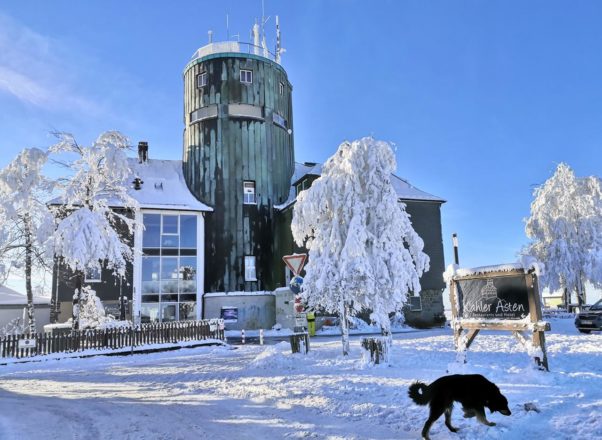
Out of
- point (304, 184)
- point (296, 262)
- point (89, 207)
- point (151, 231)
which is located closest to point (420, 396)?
point (296, 262)

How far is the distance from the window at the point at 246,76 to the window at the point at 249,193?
7.34 m

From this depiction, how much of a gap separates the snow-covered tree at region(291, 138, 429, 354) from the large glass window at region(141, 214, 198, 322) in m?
17.2

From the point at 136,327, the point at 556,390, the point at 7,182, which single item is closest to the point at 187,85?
the point at 7,182

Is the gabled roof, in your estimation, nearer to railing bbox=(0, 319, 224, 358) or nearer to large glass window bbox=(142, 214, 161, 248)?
large glass window bbox=(142, 214, 161, 248)

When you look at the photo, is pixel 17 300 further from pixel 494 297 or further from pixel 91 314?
pixel 494 297

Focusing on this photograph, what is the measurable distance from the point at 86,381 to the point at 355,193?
9570 mm

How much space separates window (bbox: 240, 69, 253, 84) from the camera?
111ft

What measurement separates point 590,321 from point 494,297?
12.8 m

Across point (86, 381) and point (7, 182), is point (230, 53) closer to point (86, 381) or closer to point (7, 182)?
point (7, 182)

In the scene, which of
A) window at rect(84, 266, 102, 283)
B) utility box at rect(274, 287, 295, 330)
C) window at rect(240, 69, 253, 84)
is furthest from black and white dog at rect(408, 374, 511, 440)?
window at rect(240, 69, 253, 84)

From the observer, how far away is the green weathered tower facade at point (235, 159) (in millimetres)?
32406

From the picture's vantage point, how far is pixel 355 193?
14.7 m

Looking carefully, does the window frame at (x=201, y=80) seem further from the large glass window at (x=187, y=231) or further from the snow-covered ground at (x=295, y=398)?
the snow-covered ground at (x=295, y=398)

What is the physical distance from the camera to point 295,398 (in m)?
8.91
